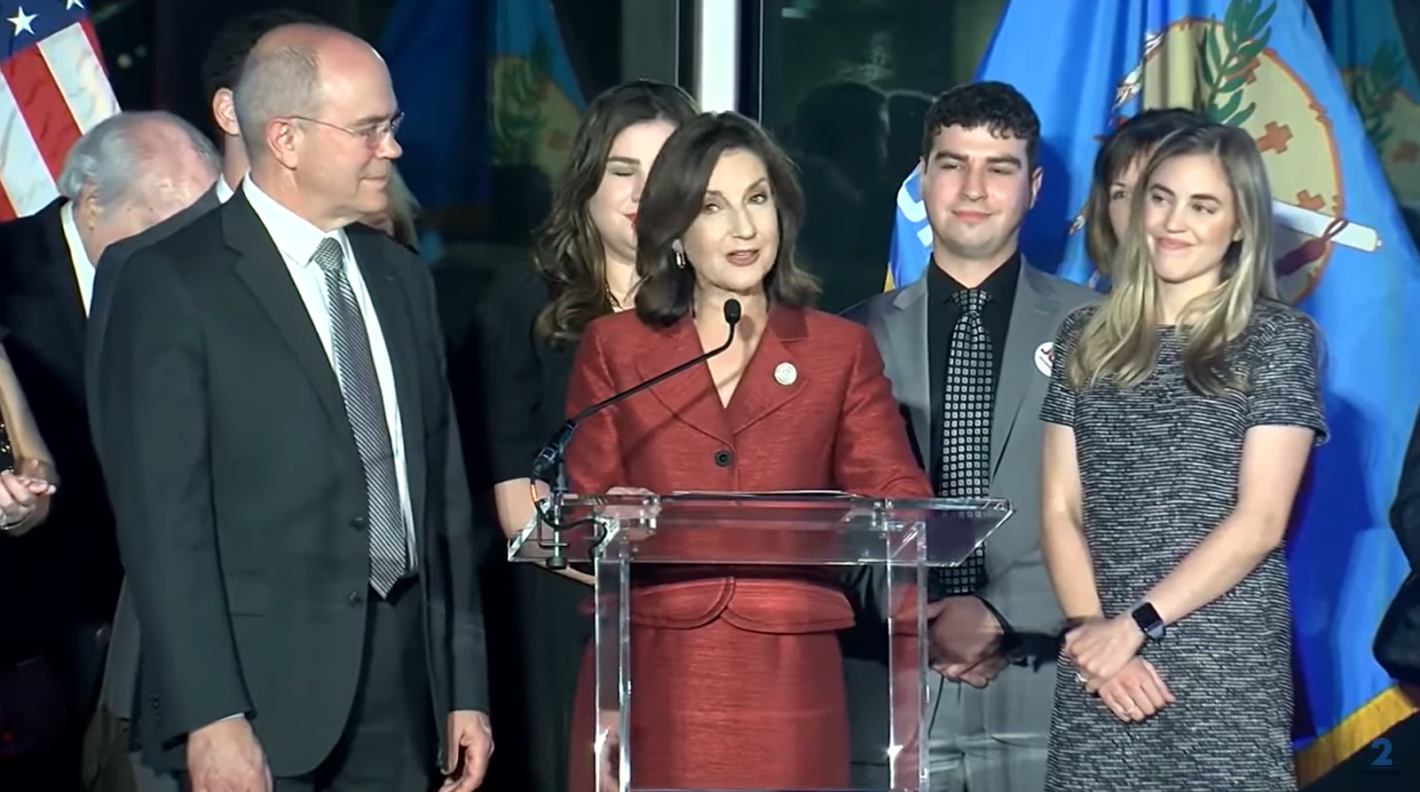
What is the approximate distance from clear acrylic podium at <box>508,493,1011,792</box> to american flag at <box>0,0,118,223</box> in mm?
2061

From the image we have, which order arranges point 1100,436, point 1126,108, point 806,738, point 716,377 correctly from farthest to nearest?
point 1126,108, point 1100,436, point 716,377, point 806,738

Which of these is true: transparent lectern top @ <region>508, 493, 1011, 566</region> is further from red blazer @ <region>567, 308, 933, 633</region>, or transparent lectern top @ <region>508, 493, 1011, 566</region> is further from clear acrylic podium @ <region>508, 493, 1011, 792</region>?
red blazer @ <region>567, 308, 933, 633</region>

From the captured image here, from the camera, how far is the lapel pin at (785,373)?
3244 millimetres

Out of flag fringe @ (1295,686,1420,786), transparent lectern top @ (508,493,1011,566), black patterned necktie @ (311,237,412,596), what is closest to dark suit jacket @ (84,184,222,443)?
black patterned necktie @ (311,237,412,596)

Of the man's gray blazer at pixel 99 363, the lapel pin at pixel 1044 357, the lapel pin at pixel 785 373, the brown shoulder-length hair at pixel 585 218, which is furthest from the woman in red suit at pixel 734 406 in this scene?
the man's gray blazer at pixel 99 363

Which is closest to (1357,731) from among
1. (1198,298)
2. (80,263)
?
(1198,298)

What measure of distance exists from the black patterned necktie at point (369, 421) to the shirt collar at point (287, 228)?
15 mm

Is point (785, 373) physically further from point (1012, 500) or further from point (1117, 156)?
point (1117, 156)

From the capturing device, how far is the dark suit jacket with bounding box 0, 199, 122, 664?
165 inches

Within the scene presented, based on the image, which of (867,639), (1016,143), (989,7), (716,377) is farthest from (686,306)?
(989,7)

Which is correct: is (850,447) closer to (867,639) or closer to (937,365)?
Answer: (867,639)

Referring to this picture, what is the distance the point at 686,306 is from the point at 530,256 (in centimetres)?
135

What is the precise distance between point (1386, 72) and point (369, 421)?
8.34ft

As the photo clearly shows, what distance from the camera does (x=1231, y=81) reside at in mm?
4512
